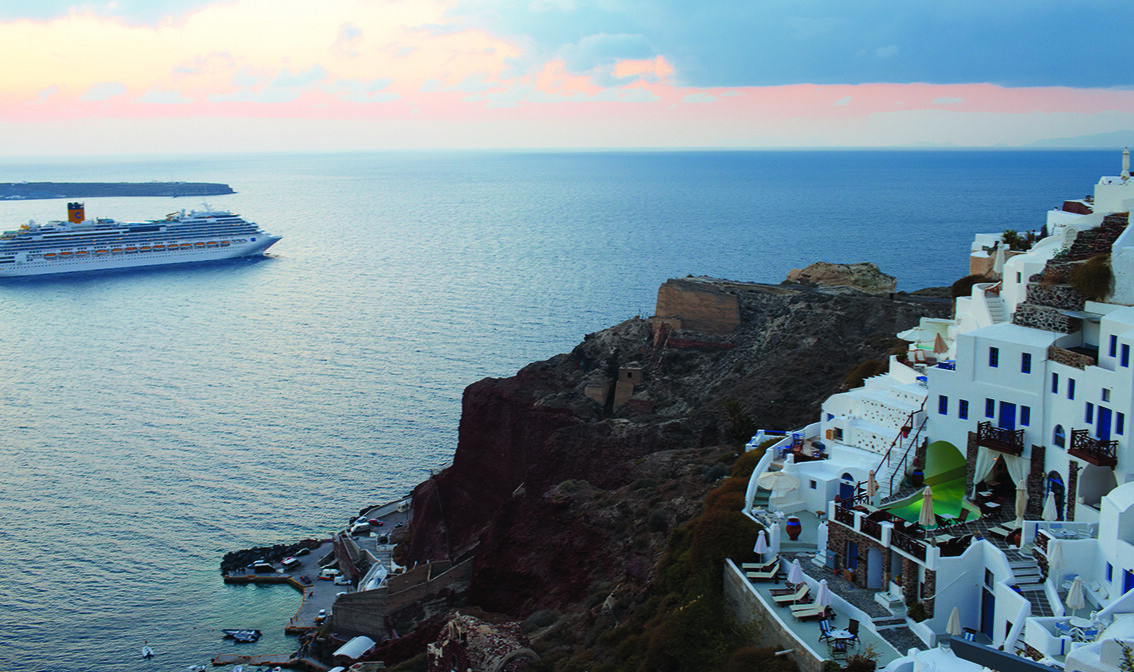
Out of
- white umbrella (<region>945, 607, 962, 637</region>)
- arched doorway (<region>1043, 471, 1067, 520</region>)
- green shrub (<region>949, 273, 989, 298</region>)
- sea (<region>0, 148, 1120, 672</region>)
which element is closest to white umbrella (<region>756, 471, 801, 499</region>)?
arched doorway (<region>1043, 471, 1067, 520</region>)

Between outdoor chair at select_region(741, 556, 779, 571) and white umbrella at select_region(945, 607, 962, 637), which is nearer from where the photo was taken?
white umbrella at select_region(945, 607, 962, 637)

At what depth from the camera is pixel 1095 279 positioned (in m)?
20.6

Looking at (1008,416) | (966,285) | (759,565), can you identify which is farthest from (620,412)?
(1008,416)

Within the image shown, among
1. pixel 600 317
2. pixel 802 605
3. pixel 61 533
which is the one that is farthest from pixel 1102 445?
pixel 600 317

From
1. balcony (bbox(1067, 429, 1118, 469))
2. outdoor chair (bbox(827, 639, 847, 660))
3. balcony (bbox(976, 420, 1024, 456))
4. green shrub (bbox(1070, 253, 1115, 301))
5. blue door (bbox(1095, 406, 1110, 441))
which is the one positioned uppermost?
green shrub (bbox(1070, 253, 1115, 301))

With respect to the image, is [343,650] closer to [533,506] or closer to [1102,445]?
[533,506]

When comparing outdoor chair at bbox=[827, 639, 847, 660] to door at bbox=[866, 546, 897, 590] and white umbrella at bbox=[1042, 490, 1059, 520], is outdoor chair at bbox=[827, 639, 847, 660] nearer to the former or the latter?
door at bbox=[866, 546, 897, 590]

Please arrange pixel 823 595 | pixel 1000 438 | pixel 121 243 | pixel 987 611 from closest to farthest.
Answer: pixel 987 611
pixel 823 595
pixel 1000 438
pixel 121 243

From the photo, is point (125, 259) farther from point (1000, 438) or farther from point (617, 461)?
point (1000, 438)

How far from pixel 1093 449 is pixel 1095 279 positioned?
4.18 meters

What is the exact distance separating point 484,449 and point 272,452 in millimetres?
15627

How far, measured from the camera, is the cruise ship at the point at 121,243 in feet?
434

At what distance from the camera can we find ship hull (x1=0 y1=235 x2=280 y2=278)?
132 meters

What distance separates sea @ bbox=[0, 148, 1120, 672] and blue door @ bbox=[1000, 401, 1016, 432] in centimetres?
2822
